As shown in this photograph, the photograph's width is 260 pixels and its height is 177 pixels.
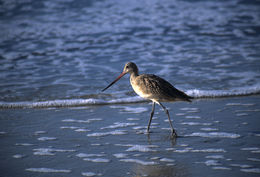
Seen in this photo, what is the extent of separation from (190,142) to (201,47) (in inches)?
259

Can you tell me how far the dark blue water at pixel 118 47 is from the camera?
7.80 metres

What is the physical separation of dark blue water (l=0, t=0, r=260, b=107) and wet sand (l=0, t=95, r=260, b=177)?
69 centimetres

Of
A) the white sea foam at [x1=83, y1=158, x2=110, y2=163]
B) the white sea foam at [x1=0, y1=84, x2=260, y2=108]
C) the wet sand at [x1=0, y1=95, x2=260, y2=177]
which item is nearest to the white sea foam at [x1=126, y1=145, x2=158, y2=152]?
the wet sand at [x1=0, y1=95, x2=260, y2=177]

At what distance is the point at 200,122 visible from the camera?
5.74 metres

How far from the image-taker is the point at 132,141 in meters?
5.05

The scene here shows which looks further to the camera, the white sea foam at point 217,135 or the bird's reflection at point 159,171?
the white sea foam at point 217,135

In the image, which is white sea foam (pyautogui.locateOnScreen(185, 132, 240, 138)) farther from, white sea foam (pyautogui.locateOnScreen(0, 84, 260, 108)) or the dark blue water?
the dark blue water

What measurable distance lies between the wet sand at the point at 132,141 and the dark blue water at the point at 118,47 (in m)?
0.69

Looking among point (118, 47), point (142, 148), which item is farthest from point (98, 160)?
point (118, 47)

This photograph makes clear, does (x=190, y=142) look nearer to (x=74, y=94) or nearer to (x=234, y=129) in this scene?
(x=234, y=129)

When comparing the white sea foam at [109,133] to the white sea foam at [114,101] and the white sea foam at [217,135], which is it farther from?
the white sea foam at [114,101]

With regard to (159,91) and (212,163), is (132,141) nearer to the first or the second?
(159,91)

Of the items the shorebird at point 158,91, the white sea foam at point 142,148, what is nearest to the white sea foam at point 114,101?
the shorebird at point 158,91

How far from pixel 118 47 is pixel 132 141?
21.8ft
